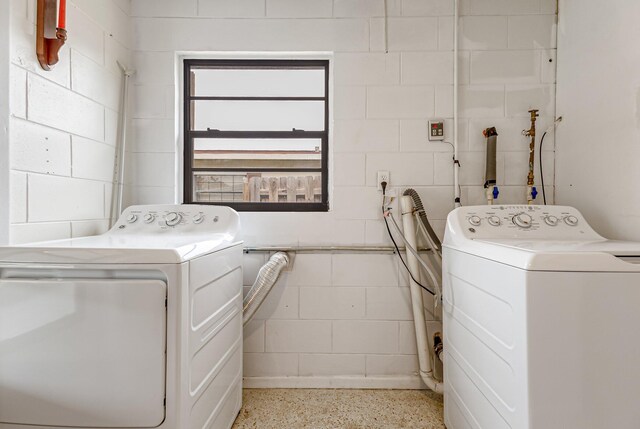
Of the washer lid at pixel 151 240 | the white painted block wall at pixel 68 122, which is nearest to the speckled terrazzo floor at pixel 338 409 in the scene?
the washer lid at pixel 151 240

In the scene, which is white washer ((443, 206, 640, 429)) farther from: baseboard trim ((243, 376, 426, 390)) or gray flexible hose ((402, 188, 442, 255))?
baseboard trim ((243, 376, 426, 390))

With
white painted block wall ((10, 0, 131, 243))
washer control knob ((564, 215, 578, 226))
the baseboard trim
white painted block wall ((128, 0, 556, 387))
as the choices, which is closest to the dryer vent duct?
white painted block wall ((128, 0, 556, 387))

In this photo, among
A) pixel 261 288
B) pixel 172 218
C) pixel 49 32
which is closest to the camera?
pixel 49 32

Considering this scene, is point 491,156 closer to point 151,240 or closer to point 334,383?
point 334,383

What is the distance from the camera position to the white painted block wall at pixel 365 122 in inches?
72.8

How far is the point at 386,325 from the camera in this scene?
1870 millimetres

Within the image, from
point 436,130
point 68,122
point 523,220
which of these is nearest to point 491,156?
point 436,130

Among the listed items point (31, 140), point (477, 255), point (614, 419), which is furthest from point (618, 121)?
point (31, 140)

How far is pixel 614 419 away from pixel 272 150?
6.09 ft

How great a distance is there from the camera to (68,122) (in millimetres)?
1454

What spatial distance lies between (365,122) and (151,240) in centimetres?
128

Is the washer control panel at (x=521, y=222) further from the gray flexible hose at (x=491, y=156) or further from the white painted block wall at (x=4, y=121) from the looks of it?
the white painted block wall at (x=4, y=121)

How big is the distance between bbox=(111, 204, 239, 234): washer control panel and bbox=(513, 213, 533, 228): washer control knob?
4.38ft

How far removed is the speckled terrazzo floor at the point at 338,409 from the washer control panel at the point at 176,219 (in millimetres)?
958
